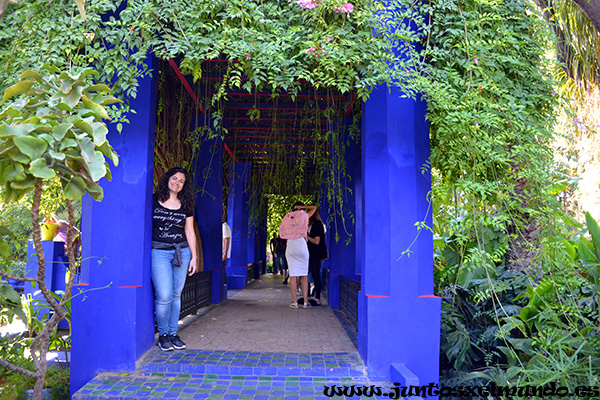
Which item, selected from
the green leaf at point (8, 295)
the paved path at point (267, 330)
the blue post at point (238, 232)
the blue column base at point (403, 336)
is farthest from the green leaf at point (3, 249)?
the blue post at point (238, 232)

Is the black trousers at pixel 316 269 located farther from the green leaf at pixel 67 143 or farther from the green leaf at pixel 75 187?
the green leaf at pixel 67 143

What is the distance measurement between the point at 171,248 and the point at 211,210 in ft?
8.56

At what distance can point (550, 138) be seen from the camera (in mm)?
3299

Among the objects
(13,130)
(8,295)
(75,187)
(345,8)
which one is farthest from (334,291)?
(13,130)

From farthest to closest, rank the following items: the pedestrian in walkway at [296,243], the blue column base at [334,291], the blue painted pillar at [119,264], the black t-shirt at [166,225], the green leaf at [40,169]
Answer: the blue column base at [334,291] < the pedestrian in walkway at [296,243] < the black t-shirt at [166,225] < the blue painted pillar at [119,264] < the green leaf at [40,169]

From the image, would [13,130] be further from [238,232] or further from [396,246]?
[238,232]

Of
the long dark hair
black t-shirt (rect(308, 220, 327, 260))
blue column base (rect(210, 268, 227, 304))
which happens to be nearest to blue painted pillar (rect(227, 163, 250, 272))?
blue column base (rect(210, 268, 227, 304))

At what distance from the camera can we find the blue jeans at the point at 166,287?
3.87 m

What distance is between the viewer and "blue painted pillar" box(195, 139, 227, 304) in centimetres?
625

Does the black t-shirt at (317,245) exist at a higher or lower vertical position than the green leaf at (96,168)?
lower

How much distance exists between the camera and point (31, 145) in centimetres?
177

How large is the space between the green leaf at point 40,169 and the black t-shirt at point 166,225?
2.29 m

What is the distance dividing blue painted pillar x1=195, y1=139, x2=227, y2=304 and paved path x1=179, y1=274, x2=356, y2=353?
547 mm

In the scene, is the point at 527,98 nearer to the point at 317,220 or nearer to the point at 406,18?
the point at 406,18
